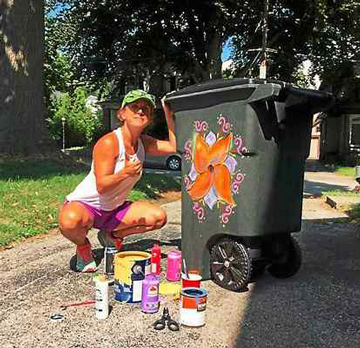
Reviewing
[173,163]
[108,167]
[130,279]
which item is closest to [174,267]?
[130,279]

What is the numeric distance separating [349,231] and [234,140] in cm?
327

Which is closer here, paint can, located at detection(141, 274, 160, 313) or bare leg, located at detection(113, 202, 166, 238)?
paint can, located at detection(141, 274, 160, 313)

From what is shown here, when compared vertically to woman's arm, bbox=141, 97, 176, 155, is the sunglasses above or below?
above

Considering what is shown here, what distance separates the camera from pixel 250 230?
354cm

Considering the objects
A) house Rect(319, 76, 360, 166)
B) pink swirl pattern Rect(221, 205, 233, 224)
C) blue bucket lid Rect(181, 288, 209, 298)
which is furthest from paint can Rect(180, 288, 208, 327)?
house Rect(319, 76, 360, 166)

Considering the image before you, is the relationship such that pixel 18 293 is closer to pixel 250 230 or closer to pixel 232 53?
pixel 250 230

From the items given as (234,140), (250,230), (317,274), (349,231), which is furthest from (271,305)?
(349,231)

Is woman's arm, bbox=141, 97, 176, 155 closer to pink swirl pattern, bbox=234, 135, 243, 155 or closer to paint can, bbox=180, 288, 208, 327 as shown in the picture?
pink swirl pattern, bbox=234, 135, 243, 155

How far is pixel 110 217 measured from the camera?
14.1 ft

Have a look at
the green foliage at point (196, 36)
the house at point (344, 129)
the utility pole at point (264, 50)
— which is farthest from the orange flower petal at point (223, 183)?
the house at point (344, 129)

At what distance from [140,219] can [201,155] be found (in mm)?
899

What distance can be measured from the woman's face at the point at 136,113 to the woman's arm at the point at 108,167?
9.0 inches

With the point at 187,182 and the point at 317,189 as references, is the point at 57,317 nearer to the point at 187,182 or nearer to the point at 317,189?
the point at 187,182

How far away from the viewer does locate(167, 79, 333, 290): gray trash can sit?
3.52m
